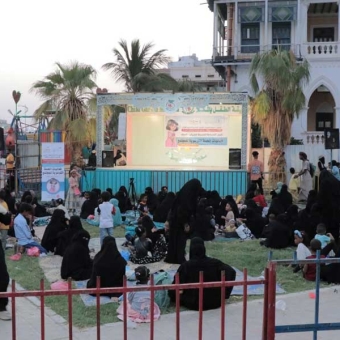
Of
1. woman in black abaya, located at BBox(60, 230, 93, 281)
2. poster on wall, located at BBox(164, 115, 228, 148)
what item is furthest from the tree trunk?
woman in black abaya, located at BBox(60, 230, 93, 281)

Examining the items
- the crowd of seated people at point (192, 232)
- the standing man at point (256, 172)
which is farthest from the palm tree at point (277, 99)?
the crowd of seated people at point (192, 232)

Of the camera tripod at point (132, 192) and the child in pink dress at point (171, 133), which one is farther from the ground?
the child in pink dress at point (171, 133)

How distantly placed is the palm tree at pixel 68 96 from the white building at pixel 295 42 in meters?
8.12

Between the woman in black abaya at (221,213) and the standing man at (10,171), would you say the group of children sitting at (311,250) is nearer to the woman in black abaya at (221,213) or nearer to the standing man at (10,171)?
the woman in black abaya at (221,213)

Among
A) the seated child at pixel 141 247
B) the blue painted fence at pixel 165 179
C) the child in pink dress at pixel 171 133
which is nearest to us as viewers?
the seated child at pixel 141 247

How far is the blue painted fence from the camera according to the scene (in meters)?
17.2

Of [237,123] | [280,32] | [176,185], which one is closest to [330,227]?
[176,185]

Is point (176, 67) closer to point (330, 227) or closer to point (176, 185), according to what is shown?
point (176, 185)

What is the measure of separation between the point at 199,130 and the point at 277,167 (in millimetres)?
3134

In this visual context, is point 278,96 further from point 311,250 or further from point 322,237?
point 311,250

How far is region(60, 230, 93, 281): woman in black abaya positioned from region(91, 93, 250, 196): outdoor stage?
934cm

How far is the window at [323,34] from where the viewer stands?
26.8m

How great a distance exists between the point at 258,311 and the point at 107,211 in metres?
4.27

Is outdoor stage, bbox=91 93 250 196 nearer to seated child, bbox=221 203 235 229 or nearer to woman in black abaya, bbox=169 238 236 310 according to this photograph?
seated child, bbox=221 203 235 229
